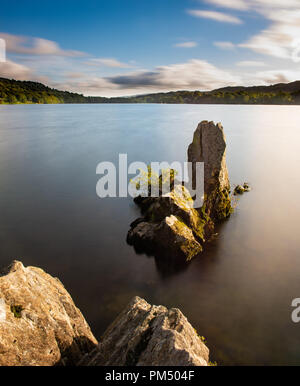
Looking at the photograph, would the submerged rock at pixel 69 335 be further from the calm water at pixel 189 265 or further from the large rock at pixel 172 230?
the large rock at pixel 172 230

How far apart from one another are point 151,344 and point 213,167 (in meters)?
24.6

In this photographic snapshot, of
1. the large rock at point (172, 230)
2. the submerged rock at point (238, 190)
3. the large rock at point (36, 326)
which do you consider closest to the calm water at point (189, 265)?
the large rock at point (172, 230)

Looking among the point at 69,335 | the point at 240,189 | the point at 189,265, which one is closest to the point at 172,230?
the point at 189,265

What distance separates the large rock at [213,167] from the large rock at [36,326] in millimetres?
21475

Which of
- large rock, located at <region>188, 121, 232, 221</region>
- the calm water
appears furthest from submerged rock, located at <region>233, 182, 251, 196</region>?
large rock, located at <region>188, 121, 232, 221</region>

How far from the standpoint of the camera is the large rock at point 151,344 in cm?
853

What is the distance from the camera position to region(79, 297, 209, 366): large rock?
8.53 m

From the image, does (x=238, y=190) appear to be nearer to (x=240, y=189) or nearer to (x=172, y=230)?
(x=240, y=189)

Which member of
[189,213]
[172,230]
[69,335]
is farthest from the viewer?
[189,213]

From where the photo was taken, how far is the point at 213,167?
103ft

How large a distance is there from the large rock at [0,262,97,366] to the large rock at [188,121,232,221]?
70.5 ft

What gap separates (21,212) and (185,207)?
2131cm

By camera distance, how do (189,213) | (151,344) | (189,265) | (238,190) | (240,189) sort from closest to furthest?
(151,344) < (189,265) < (189,213) < (238,190) < (240,189)
